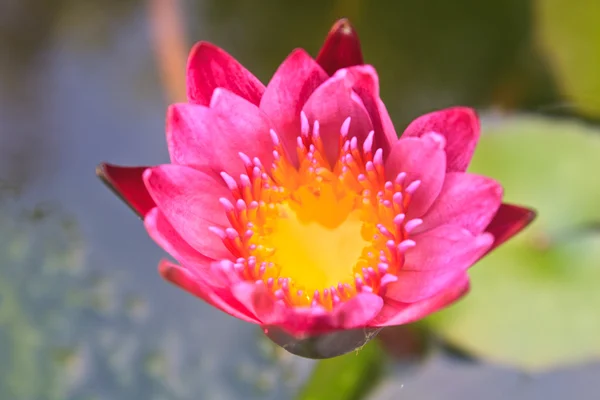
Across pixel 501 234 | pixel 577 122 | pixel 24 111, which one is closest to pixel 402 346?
pixel 501 234

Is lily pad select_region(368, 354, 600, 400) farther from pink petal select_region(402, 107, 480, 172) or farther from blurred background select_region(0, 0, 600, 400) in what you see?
pink petal select_region(402, 107, 480, 172)

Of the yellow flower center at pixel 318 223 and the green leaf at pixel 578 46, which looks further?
the green leaf at pixel 578 46

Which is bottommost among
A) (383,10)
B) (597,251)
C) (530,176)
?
(597,251)

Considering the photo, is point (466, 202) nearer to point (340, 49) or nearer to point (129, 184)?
point (340, 49)

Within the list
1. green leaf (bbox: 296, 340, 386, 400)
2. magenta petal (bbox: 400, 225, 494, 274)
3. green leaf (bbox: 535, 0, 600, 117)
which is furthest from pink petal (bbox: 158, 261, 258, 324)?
green leaf (bbox: 535, 0, 600, 117)

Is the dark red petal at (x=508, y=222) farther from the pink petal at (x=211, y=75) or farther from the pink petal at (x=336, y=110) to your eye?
the pink petal at (x=211, y=75)

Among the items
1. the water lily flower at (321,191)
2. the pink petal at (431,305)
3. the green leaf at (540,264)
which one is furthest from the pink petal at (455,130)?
the green leaf at (540,264)

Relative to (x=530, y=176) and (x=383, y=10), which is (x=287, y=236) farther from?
(x=383, y=10)
